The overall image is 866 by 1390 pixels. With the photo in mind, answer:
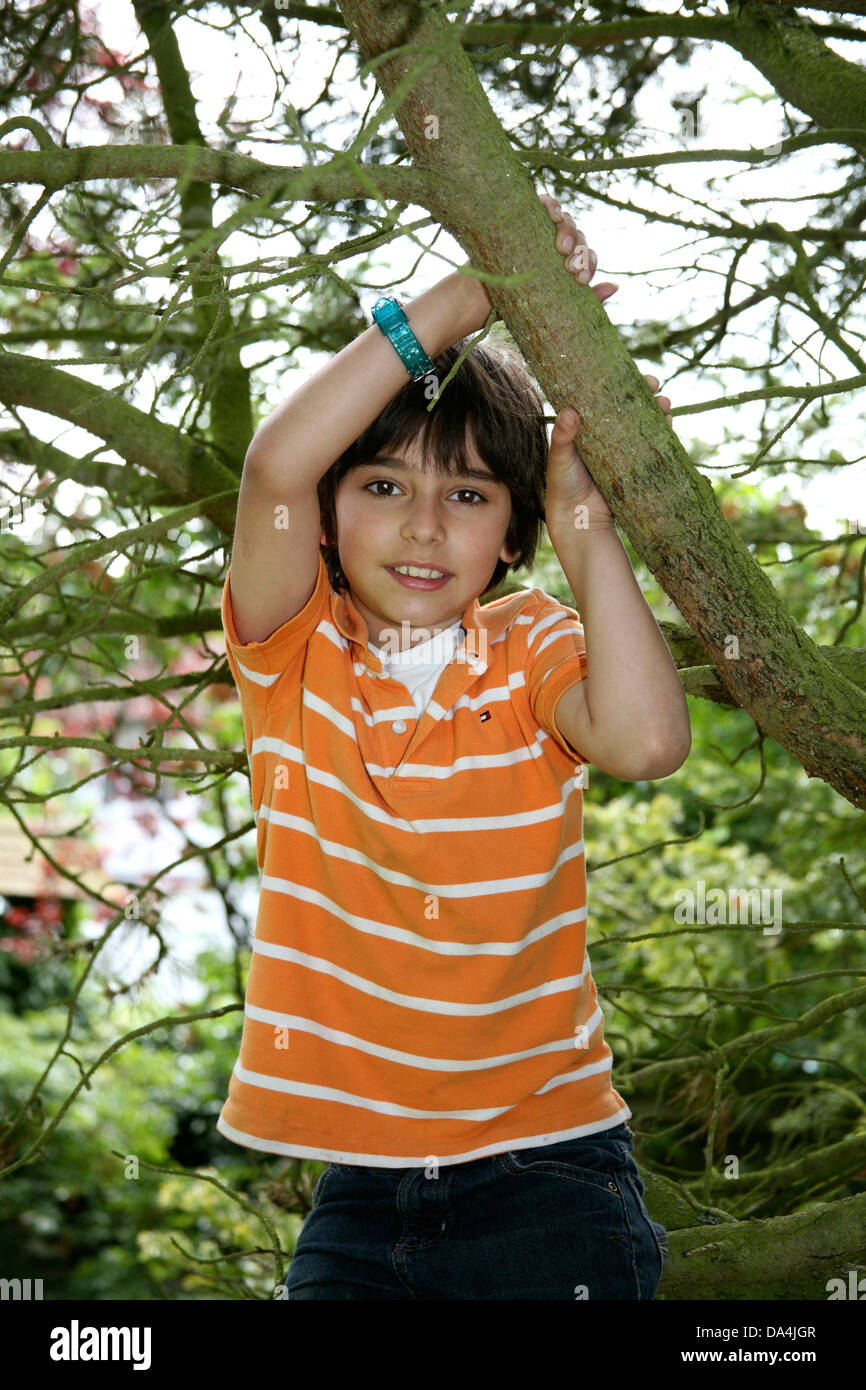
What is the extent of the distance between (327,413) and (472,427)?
0.33m

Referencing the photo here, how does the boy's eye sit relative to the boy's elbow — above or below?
above

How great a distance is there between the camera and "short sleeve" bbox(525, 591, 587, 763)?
1.55m

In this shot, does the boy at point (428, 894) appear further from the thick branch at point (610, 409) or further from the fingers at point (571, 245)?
the fingers at point (571, 245)

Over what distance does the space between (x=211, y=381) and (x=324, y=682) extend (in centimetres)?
100

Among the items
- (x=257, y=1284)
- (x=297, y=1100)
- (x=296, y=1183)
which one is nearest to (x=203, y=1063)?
(x=257, y=1284)

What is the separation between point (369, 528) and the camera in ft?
5.26

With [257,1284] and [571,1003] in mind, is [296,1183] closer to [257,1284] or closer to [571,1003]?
[571,1003]

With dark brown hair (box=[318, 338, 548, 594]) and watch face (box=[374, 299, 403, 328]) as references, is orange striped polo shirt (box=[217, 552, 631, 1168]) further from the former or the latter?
watch face (box=[374, 299, 403, 328])

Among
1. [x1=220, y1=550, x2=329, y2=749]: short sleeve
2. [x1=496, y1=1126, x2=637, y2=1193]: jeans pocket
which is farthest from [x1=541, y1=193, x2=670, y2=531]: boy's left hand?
[x1=496, y1=1126, x2=637, y2=1193]: jeans pocket

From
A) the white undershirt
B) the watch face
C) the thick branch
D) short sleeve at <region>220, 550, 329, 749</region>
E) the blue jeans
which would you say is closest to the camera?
the thick branch

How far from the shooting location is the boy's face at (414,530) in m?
1.60

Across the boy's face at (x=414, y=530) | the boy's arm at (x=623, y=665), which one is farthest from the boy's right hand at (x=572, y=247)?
the boy's face at (x=414, y=530)

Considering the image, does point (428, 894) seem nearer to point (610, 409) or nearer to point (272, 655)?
point (272, 655)
